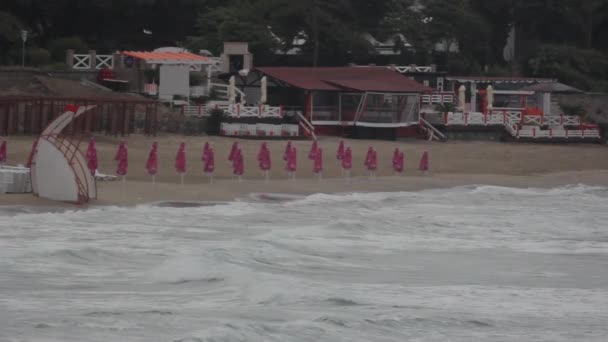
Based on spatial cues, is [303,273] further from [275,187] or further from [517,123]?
[517,123]

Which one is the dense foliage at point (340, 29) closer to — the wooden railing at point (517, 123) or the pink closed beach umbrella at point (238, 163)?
the wooden railing at point (517, 123)

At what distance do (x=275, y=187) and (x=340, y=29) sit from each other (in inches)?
1056

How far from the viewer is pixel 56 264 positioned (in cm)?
1733

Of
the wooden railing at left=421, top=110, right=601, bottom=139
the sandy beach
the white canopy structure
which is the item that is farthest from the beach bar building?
the white canopy structure

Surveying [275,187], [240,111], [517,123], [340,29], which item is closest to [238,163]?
[275,187]

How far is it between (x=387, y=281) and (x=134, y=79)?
2873cm

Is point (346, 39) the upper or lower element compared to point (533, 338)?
upper

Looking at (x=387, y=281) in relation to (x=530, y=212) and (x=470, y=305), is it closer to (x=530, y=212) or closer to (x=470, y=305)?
(x=470, y=305)

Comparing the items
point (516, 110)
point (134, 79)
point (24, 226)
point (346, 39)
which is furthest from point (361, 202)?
point (346, 39)

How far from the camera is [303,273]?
17.8m

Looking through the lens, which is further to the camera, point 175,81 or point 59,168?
point 175,81

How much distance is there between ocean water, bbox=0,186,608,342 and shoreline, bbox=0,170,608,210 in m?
0.59

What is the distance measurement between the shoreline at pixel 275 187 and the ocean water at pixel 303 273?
0.59m

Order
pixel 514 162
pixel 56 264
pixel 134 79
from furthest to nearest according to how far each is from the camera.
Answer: pixel 134 79 < pixel 514 162 < pixel 56 264
